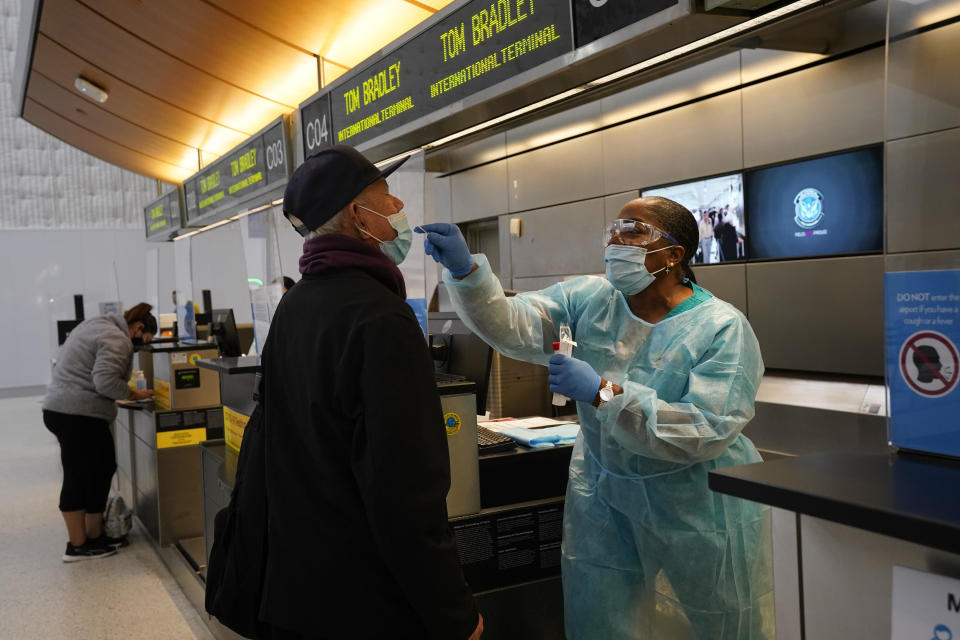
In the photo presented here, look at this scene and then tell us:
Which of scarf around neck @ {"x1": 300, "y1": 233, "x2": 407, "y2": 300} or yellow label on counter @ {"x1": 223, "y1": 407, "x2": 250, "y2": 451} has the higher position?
scarf around neck @ {"x1": 300, "y1": 233, "x2": 407, "y2": 300}

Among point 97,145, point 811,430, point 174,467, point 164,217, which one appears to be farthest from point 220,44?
point 97,145

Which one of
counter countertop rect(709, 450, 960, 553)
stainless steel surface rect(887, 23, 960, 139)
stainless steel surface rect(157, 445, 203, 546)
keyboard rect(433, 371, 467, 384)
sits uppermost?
stainless steel surface rect(887, 23, 960, 139)

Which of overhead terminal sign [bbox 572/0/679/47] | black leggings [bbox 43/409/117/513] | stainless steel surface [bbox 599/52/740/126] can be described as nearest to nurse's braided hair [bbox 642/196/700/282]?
overhead terminal sign [bbox 572/0/679/47]

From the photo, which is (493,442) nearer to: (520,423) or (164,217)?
(520,423)

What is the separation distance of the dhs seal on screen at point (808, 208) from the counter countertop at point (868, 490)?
12.0 ft

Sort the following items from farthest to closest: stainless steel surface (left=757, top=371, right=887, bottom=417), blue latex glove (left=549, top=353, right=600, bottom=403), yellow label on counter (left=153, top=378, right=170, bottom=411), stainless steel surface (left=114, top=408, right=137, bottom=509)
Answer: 1. stainless steel surface (left=114, top=408, right=137, bottom=509)
2. yellow label on counter (left=153, top=378, right=170, bottom=411)
3. stainless steel surface (left=757, top=371, right=887, bottom=417)
4. blue latex glove (left=549, top=353, right=600, bottom=403)

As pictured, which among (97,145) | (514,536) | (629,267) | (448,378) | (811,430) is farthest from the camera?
(97,145)

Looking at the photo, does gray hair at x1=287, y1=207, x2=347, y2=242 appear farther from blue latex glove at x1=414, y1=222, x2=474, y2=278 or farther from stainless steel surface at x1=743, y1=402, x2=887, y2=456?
stainless steel surface at x1=743, y1=402, x2=887, y2=456

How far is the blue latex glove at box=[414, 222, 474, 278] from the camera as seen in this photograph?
6.51 feet

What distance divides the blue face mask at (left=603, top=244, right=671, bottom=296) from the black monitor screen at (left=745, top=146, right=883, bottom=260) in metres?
2.82

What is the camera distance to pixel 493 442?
2430 mm

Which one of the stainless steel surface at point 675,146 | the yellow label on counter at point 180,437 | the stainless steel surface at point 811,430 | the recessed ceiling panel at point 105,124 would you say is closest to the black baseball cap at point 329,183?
the stainless steel surface at point 811,430

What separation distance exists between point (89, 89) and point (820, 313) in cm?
529

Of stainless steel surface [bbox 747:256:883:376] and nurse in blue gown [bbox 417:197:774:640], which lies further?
stainless steel surface [bbox 747:256:883:376]
